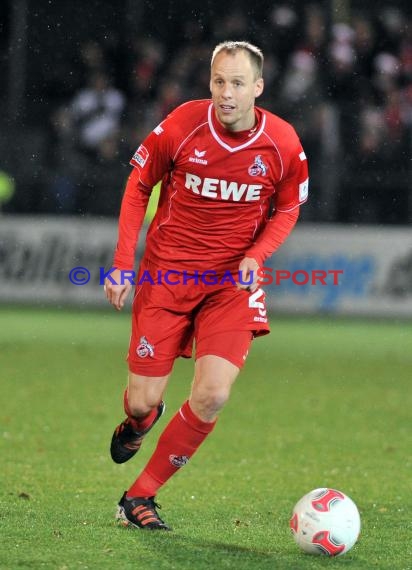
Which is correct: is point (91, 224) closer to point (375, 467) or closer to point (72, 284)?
point (72, 284)

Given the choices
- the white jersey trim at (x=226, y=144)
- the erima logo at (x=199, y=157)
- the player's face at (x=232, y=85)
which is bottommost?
the erima logo at (x=199, y=157)

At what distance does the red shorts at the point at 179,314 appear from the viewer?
19.0 feet

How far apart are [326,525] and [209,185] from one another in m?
1.75

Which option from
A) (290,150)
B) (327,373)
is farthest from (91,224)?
(290,150)

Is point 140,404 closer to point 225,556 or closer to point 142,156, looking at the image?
point 225,556

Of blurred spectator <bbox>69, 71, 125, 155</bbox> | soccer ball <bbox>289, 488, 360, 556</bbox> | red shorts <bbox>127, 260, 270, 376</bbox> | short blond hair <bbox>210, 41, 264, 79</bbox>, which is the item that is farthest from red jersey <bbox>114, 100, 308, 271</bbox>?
blurred spectator <bbox>69, 71, 125, 155</bbox>

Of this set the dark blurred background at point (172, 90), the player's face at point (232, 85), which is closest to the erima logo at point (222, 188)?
the player's face at point (232, 85)

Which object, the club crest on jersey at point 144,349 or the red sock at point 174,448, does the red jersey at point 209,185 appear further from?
the red sock at point 174,448

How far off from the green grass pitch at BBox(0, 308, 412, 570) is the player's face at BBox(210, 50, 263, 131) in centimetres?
196

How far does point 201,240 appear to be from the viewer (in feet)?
19.5

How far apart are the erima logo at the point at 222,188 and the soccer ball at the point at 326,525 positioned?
1523 millimetres

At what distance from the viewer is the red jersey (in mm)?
5820

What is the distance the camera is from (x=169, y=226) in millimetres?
6023

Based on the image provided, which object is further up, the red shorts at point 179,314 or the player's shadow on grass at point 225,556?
the red shorts at point 179,314
